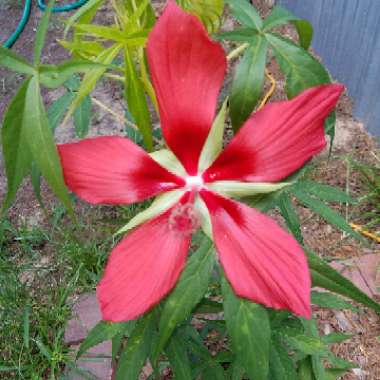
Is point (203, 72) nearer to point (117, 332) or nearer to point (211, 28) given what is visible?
point (211, 28)

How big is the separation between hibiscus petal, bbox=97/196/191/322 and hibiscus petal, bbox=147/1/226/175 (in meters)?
0.10

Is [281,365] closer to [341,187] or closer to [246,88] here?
[246,88]

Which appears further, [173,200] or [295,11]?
[295,11]

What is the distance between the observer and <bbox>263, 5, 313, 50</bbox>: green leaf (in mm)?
701

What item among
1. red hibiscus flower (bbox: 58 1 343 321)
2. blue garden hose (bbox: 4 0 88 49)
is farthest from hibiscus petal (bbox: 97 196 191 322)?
blue garden hose (bbox: 4 0 88 49)

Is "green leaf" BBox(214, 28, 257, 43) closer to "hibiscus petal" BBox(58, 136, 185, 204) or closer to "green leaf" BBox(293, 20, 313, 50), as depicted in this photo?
"green leaf" BBox(293, 20, 313, 50)

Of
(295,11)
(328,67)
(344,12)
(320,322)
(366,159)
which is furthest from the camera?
(295,11)

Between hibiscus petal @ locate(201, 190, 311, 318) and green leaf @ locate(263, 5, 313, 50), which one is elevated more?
green leaf @ locate(263, 5, 313, 50)

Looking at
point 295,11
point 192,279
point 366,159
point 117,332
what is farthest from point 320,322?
point 295,11

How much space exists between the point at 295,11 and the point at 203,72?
220 centimetres

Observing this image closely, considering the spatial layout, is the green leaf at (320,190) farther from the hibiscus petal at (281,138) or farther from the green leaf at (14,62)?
the green leaf at (14,62)

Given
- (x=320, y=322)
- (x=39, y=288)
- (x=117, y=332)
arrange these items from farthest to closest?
(x=39, y=288), (x=320, y=322), (x=117, y=332)

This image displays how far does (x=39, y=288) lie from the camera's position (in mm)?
1773

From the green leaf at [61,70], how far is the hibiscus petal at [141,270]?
0.56ft
